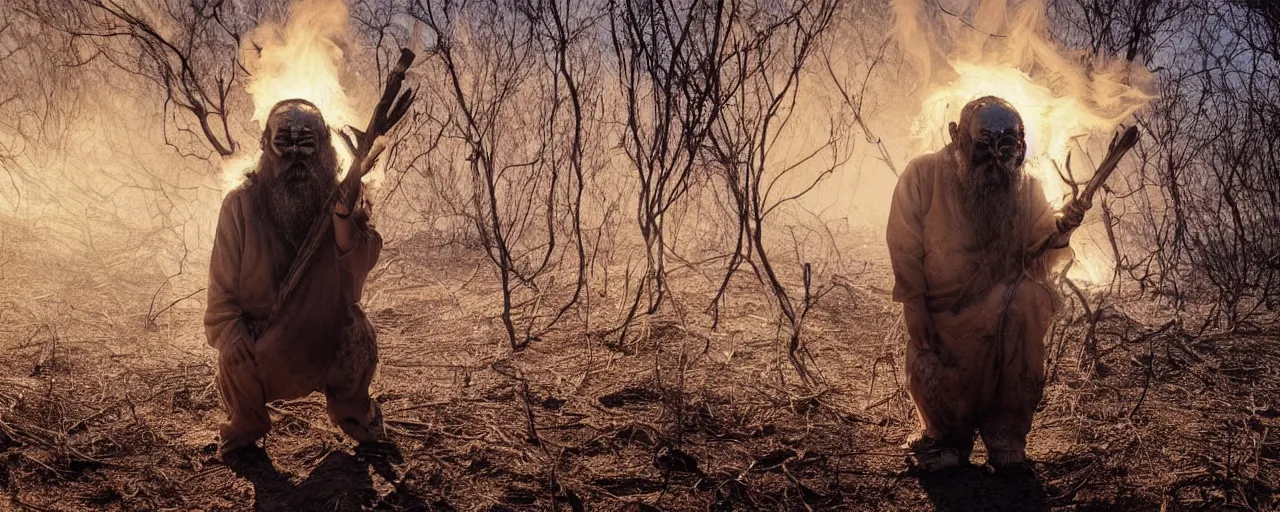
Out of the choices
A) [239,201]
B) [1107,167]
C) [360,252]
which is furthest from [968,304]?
[239,201]

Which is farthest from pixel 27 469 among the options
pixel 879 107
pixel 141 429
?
pixel 879 107

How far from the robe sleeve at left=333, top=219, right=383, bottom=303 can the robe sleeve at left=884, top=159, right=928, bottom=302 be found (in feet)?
6.34

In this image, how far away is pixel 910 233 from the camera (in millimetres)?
3717

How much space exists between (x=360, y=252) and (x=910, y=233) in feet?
6.77

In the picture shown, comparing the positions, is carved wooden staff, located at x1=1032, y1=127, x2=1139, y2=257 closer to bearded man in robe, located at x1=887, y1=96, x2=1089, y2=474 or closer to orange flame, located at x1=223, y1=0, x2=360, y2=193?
bearded man in robe, located at x1=887, y1=96, x2=1089, y2=474

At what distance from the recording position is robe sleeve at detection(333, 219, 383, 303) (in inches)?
140

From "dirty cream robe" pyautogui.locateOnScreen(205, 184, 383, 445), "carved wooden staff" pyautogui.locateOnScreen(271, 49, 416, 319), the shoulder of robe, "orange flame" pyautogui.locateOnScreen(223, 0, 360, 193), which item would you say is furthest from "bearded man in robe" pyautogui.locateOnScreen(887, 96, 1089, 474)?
the shoulder of robe

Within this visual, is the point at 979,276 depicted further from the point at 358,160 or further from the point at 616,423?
the point at 358,160

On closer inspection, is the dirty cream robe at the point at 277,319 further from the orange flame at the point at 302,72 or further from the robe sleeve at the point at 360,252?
the orange flame at the point at 302,72

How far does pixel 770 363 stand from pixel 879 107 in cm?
480

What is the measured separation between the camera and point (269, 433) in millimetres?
4082

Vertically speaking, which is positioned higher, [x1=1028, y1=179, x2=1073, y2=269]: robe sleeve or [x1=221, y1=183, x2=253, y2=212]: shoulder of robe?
[x1=221, y1=183, x2=253, y2=212]: shoulder of robe

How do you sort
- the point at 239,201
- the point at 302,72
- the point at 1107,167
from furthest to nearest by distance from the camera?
the point at 302,72 → the point at 239,201 → the point at 1107,167

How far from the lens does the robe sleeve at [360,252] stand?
3.57 meters
